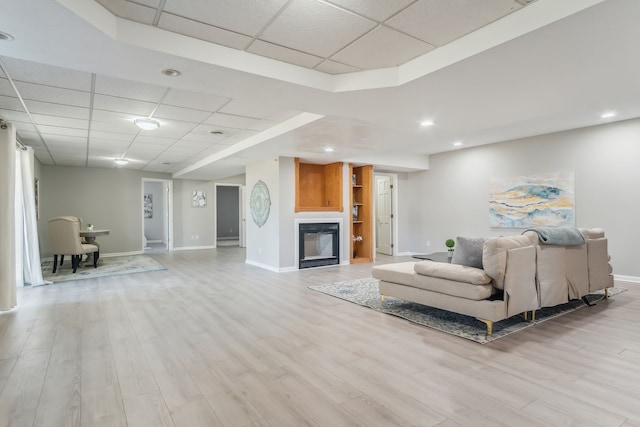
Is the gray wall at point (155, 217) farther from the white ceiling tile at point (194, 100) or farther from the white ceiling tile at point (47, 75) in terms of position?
the white ceiling tile at point (47, 75)

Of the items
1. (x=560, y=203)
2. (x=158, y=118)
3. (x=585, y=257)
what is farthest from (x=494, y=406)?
(x=560, y=203)

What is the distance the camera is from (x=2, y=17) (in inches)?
76.9

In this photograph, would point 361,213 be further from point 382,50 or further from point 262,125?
point 382,50

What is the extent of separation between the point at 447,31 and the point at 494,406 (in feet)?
8.31

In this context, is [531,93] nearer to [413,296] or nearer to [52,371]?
[413,296]

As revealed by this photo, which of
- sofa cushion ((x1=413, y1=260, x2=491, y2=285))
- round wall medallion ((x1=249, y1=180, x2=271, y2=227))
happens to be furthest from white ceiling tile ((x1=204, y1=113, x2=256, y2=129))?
sofa cushion ((x1=413, y1=260, x2=491, y2=285))

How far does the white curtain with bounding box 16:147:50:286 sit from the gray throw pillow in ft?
20.3

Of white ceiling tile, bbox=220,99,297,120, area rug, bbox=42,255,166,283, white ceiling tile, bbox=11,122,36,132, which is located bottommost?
area rug, bbox=42,255,166,283

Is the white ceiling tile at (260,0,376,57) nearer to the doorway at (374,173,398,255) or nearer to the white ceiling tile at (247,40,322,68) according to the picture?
the white ceiling tile at (247,40,322,68)

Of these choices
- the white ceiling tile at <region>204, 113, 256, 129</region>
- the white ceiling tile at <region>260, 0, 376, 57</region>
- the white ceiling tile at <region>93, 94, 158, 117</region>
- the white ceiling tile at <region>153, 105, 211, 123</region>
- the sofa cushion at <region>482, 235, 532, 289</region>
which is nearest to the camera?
the white ceiling tile at <region>260, 0, 376, 57</region>

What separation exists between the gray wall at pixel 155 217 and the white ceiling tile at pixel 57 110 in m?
9.11

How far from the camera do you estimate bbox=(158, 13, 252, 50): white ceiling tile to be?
2295 mm

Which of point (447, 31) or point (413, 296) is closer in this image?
point (447, 31)

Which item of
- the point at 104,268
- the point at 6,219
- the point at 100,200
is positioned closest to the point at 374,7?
the point at 6,219
